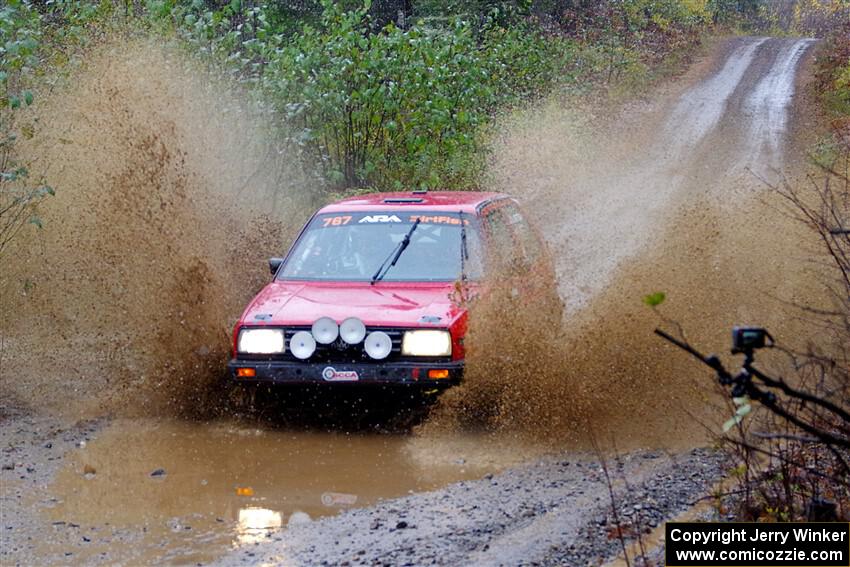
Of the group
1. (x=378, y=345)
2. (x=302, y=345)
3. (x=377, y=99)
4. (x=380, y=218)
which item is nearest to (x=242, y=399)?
(x=302, y=345)

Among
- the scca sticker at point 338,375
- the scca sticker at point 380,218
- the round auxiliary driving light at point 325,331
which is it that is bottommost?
the scca sticker at point 338,375

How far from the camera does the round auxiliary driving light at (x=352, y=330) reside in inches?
285

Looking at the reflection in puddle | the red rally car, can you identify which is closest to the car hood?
the red rally car

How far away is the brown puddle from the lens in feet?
18.2

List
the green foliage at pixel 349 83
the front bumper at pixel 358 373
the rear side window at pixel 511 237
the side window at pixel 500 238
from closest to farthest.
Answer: the front bumper at pixel 358 373 < the side window at pixel 500 238 < the rear side window at pixel 511 237 < the green foliage at pixel 349 83

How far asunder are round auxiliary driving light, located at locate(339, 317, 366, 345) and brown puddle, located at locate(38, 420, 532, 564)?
718mm

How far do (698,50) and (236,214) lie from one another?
2905 centimetres

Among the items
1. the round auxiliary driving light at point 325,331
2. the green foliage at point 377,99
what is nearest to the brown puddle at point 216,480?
the round auxiliary driving light at point 325,331

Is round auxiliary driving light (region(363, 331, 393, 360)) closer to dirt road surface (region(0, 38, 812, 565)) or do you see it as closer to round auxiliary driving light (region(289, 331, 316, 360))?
round auxiliary driving light (region(289, 331, 316, 360))

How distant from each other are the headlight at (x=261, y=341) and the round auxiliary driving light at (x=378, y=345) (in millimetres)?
617

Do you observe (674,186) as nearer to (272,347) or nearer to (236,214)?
(236,214)

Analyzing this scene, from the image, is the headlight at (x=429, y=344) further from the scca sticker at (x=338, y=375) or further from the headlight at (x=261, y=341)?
the headlight at (x=261, y=341)

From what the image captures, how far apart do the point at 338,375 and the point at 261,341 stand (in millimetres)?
645

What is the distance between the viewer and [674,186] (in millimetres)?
19484
